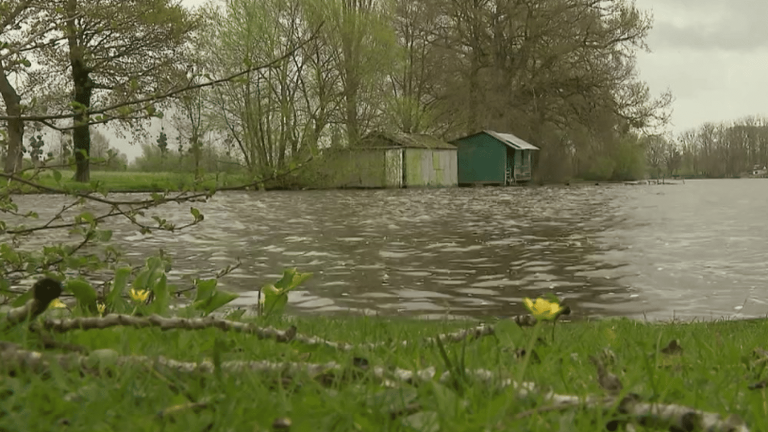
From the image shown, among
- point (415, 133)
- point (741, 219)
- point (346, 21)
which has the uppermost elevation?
point (346, 21)

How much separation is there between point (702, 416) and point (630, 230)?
594 inches

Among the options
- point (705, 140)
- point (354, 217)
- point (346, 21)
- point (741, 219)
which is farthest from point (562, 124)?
point (705, 140)

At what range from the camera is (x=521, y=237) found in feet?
47.3

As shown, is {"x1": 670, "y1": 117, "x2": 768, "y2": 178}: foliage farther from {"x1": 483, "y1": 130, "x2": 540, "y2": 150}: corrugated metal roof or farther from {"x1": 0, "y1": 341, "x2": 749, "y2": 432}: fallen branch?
{"x1": 0, "y1": 341, "x2": 749, "y2": 432}: fallen branch

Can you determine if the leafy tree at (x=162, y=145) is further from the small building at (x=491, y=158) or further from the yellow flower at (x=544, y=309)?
the yellow flower at (x=544, y=309)

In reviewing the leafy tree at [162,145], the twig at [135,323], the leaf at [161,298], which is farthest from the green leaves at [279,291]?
the leafy tree at [162,145]

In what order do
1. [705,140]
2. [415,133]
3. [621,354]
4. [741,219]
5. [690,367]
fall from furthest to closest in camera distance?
[705,140] < [415,133] < [741,219] < [621,354] < [690,367]

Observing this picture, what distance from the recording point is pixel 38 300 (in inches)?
86.4

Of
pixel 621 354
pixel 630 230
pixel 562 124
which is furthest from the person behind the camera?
pixel 562 124

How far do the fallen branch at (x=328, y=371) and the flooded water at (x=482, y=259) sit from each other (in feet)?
10.1

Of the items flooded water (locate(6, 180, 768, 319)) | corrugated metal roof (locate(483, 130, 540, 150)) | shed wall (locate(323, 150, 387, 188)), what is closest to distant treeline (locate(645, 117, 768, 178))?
corrugated metal roof (locate(483, 130, 540, 150))

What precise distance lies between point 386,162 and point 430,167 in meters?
4.93

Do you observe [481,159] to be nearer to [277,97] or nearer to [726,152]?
[277,97]

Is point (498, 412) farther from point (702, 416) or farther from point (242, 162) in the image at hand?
point (242, 162)
